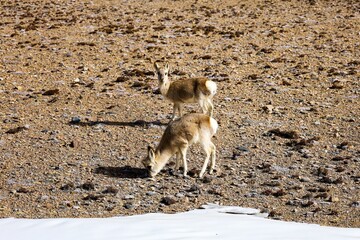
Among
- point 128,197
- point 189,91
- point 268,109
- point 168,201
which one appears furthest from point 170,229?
point 268,109

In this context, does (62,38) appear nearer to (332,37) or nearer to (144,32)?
(144,32)

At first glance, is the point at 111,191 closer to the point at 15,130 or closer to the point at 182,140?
the point at 182,140

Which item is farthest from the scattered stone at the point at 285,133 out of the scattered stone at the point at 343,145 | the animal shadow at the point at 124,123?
the animal shadow at the point at 124,123

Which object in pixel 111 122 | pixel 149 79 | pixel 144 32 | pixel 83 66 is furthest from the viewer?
pixel 144 32

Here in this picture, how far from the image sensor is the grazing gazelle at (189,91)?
17219mm

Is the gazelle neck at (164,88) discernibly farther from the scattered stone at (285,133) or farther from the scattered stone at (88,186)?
the scattered stone at (88,186)

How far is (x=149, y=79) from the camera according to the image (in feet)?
74.5

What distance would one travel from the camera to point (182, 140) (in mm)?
14172

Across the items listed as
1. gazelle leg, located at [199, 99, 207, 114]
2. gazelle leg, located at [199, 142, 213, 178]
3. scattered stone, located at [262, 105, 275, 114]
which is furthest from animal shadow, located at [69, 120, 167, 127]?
gazelle leg, located at [199, 142, 213, 178]

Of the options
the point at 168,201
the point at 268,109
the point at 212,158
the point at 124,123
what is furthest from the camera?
the point at 268,109

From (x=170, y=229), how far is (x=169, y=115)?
8.03 metres

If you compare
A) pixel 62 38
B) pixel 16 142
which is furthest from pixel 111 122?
pixel 62 38

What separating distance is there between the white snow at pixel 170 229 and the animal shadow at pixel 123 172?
2439 millimetres

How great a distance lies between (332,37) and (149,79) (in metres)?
11.1
